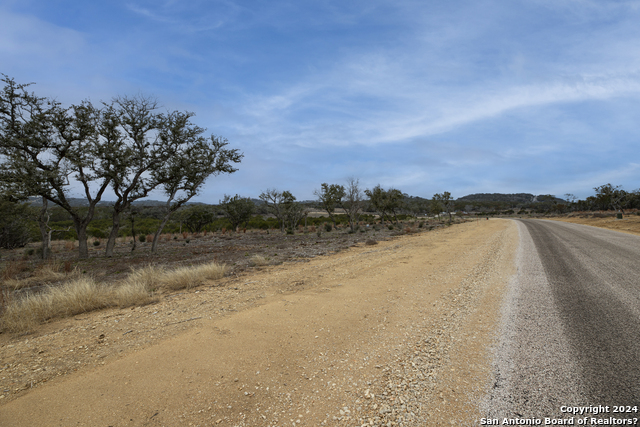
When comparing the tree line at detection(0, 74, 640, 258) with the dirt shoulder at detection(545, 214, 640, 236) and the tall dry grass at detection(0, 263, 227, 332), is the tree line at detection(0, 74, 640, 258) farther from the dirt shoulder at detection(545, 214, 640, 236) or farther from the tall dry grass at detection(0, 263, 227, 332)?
the dirt shoulder at detection(545, 214, 640, 236)

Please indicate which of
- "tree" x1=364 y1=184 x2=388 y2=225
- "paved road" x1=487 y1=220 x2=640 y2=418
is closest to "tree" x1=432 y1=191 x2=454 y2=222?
"tree" x1=364 y1=184 x2=388 y2=225

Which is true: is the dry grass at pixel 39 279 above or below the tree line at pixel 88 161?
below

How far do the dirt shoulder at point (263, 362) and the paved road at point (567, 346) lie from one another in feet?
1.04

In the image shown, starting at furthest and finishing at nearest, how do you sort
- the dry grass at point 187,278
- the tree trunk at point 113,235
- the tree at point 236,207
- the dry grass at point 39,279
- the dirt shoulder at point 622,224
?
the tree at point 236,207 < the dirt shoulder at point 622,224 < the tree trunk at point 113,235 < the dry grass at point 39,279 < the dry grass at point 187,278

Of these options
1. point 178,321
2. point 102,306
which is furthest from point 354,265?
point 102,306

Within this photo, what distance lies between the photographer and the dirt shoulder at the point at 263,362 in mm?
2709

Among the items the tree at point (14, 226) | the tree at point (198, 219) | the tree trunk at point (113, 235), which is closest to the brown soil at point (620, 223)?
the tree trunk at point (113, 235)

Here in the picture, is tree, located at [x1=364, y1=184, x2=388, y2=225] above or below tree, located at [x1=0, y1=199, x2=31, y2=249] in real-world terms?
above

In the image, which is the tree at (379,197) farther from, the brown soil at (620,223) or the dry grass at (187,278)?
the dry grass at (187,278)

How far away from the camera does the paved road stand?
105 inches

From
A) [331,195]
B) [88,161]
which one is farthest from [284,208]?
[88,161]

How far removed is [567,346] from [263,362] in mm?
4032

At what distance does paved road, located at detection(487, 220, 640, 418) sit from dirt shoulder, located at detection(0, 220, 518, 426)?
1.04ft

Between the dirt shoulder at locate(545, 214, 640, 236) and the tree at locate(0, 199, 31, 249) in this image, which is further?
the dirt shoulder at locate(545, 214, 640, 236)
